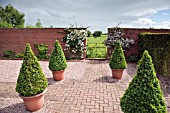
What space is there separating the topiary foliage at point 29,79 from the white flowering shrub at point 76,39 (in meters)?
6.61

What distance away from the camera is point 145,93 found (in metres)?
2.14

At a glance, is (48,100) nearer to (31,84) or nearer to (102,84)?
(31,84)

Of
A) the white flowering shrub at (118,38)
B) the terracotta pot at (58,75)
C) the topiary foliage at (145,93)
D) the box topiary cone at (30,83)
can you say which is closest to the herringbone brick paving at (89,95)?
the terracotta pot at (58,75)

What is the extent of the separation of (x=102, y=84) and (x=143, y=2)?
451 centimetres

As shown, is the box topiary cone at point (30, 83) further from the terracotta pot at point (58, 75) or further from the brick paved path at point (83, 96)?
the terracotta pot at point (58, 75)

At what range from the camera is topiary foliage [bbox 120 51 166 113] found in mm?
2102

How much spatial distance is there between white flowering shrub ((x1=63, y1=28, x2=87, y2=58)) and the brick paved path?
14.2 ft

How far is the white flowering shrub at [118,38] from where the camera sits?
9.31m

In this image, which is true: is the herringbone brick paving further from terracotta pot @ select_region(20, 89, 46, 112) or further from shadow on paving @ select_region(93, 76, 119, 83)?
terracotta pot @ select_region(20, 89, 46, 112)

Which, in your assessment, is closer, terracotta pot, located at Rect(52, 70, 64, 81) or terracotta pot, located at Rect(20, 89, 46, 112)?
terracotta pot, located at Rect(20, 89, 46, 112)

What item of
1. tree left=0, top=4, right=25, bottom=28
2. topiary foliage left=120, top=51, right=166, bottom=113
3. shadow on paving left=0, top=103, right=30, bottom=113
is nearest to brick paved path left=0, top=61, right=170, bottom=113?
shadow on paving left=0, top=103, right=30, bottom=113

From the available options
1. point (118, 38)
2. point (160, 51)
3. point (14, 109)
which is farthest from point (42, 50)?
point (160, 51)

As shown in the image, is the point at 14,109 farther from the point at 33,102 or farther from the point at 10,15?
the point at 10,15

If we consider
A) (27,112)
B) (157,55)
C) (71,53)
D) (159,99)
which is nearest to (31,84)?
(27,112)
